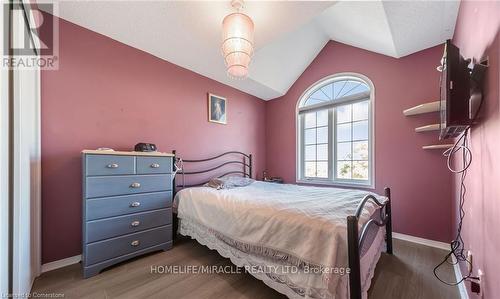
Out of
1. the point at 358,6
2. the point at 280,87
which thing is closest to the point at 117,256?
the point at 280,87

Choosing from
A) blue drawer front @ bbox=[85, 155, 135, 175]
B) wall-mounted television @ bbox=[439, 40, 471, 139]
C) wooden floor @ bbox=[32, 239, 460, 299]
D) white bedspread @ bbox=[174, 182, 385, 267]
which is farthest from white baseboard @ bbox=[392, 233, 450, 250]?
blue drawer front @ bbox=[85, 155, 135, 175]

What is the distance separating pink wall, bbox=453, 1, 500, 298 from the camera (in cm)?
91

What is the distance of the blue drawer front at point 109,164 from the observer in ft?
6.00

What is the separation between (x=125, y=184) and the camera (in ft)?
6.66

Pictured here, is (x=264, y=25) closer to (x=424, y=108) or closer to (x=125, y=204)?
(x=424, y=108)

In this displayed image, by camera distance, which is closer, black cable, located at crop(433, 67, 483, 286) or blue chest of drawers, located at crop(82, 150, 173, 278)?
black cable, located at crop(433, 67, 483, 286)

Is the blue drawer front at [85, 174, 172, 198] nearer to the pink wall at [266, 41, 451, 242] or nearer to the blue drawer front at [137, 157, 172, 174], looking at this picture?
the blue drawer front at [137, 157, 172, 174]

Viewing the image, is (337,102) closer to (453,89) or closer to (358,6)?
(358,6)

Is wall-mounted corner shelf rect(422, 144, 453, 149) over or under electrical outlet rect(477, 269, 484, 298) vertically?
over

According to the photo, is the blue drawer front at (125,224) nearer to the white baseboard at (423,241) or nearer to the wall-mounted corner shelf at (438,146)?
the white baseboard at (423,241)

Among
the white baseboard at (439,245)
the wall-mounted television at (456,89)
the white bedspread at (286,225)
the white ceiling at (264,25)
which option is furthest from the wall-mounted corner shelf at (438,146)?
the wall-mounted television at (456,89)

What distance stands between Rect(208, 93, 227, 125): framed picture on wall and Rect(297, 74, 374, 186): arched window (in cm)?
147

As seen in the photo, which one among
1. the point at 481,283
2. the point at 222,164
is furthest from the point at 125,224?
the point at 481,283

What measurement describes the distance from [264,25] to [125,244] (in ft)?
8.89
